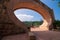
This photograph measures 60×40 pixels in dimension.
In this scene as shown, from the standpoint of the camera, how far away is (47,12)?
15406 millimetres

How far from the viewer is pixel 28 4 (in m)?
14.4

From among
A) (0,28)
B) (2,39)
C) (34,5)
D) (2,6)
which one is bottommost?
(2,39)

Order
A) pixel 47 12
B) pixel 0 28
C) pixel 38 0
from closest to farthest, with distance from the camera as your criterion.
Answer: pixel 0 28 < pixel 38 0 < pixel 47 12

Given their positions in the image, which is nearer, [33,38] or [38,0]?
[33,38]

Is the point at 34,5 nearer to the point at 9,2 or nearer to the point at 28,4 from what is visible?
the point at 28,4

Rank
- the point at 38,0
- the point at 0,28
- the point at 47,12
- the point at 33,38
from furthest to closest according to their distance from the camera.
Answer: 1. the point at 47,12
2. the point at 38,0
3. the point at 0,28
4. the point at 33,38

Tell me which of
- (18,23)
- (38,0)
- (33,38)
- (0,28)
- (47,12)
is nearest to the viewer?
(33,38)

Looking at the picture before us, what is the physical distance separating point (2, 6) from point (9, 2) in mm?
811

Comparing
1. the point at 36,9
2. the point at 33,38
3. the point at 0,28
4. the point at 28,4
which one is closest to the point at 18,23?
the point at 0,28

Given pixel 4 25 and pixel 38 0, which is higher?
pixel 38 0

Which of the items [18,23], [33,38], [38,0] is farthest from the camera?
[38,0]

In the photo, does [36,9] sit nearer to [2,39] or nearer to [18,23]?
[18,23]

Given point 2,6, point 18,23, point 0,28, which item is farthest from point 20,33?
point 2,6

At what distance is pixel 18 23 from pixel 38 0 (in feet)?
19.5
